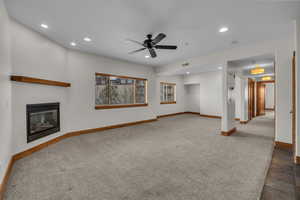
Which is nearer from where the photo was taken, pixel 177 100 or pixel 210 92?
pixel 210 92

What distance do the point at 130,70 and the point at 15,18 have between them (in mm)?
3880

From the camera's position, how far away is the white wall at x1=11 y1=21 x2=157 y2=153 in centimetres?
288

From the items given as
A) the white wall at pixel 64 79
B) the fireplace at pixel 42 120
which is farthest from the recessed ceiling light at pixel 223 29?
the fireplace at pixel 42 120

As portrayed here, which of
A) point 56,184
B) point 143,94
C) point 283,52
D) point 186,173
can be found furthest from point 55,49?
point 283,52

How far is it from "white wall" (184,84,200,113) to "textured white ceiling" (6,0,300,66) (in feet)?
19.3

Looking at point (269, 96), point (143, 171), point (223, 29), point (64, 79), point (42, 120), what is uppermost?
point (223, 29)

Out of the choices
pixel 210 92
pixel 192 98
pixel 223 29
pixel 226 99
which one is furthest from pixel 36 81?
pixel 192 98

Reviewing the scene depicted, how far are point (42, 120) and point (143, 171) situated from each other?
306cm

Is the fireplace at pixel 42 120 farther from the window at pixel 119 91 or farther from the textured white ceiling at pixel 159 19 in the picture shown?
the textured white ceiling at pixel 159 19

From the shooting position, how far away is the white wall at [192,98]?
372 inches

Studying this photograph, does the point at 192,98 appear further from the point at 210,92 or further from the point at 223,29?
the point at 223,29

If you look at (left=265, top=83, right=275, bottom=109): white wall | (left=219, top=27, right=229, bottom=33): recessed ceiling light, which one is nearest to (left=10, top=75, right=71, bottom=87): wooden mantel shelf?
(left=219, top=27, right=229, bottom=33): recessed ceiling light

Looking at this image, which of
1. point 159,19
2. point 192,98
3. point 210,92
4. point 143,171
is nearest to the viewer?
point 143,171

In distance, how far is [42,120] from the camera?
3475 mm
